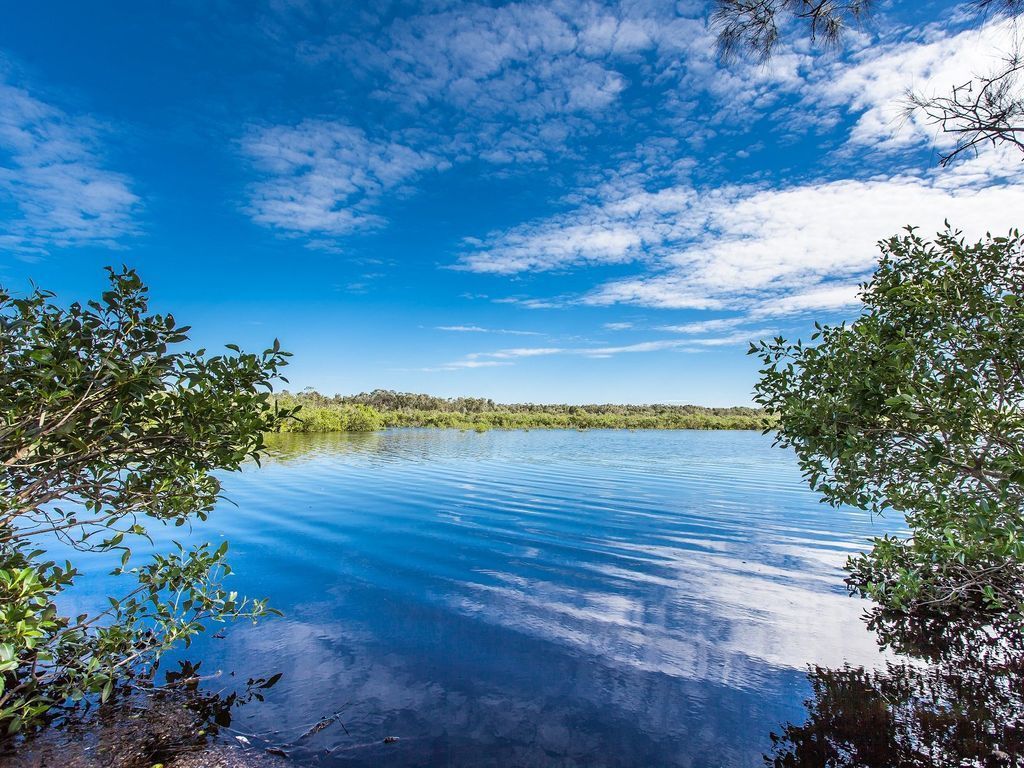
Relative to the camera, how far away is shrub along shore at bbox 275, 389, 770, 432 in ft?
206

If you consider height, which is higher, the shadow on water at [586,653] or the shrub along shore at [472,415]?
the shrub along shore at [472,415]

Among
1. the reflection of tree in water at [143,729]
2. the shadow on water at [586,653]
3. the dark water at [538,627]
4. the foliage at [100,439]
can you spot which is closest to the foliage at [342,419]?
the dark water at [538,627]

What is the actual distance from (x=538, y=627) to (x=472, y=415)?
85387 millimetres

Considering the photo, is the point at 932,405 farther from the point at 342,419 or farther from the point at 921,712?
the point at 342,419

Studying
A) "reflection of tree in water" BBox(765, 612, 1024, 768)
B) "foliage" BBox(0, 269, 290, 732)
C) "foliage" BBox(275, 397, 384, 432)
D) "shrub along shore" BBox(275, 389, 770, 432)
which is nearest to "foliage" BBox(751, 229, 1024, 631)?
"reflection of tree in water" BBox(765, 612, 1024, 768)

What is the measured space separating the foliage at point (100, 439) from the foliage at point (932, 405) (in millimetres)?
6261

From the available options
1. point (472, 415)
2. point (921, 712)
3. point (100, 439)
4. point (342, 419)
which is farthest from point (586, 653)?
point (472, 415)

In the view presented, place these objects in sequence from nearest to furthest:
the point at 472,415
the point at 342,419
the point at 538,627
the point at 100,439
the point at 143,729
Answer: the point at 100,439
the point at 143,729
the point at 538,627
the point at 342,419
the point at 472,415

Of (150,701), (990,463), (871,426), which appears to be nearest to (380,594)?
(150,701)

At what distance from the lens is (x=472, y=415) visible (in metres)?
92.1

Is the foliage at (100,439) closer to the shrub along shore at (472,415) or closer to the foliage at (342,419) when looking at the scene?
the shrub along shore at (472,415)

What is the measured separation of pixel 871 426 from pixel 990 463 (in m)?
1.02

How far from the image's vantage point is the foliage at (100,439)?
11.5ft

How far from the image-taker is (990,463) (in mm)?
4781
